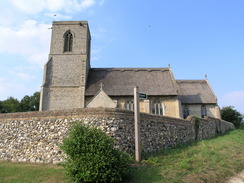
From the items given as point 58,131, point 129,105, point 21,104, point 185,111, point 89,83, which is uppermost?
point 89,83

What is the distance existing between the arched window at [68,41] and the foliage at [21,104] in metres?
20.7

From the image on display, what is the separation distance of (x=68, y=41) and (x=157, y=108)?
15484mm

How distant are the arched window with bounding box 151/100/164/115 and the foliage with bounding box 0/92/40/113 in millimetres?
29360

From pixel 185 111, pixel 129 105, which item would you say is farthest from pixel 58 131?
pixel 185 111

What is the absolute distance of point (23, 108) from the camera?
4238 centimetres

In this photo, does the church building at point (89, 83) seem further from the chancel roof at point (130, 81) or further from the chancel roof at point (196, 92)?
the chancel roof at point (196, 92)

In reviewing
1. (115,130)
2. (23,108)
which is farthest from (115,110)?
(23,108)

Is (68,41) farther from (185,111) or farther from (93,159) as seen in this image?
(93,159)

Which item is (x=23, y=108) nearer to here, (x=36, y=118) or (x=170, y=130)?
(x=36, y=118)

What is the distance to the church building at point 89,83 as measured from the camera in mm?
23422

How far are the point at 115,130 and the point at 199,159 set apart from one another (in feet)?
13.7

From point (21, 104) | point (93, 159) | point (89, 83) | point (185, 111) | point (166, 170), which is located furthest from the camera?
point (21, 104)

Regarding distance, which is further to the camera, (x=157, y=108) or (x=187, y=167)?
(x=157, y=108)

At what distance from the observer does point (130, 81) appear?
26516mm
